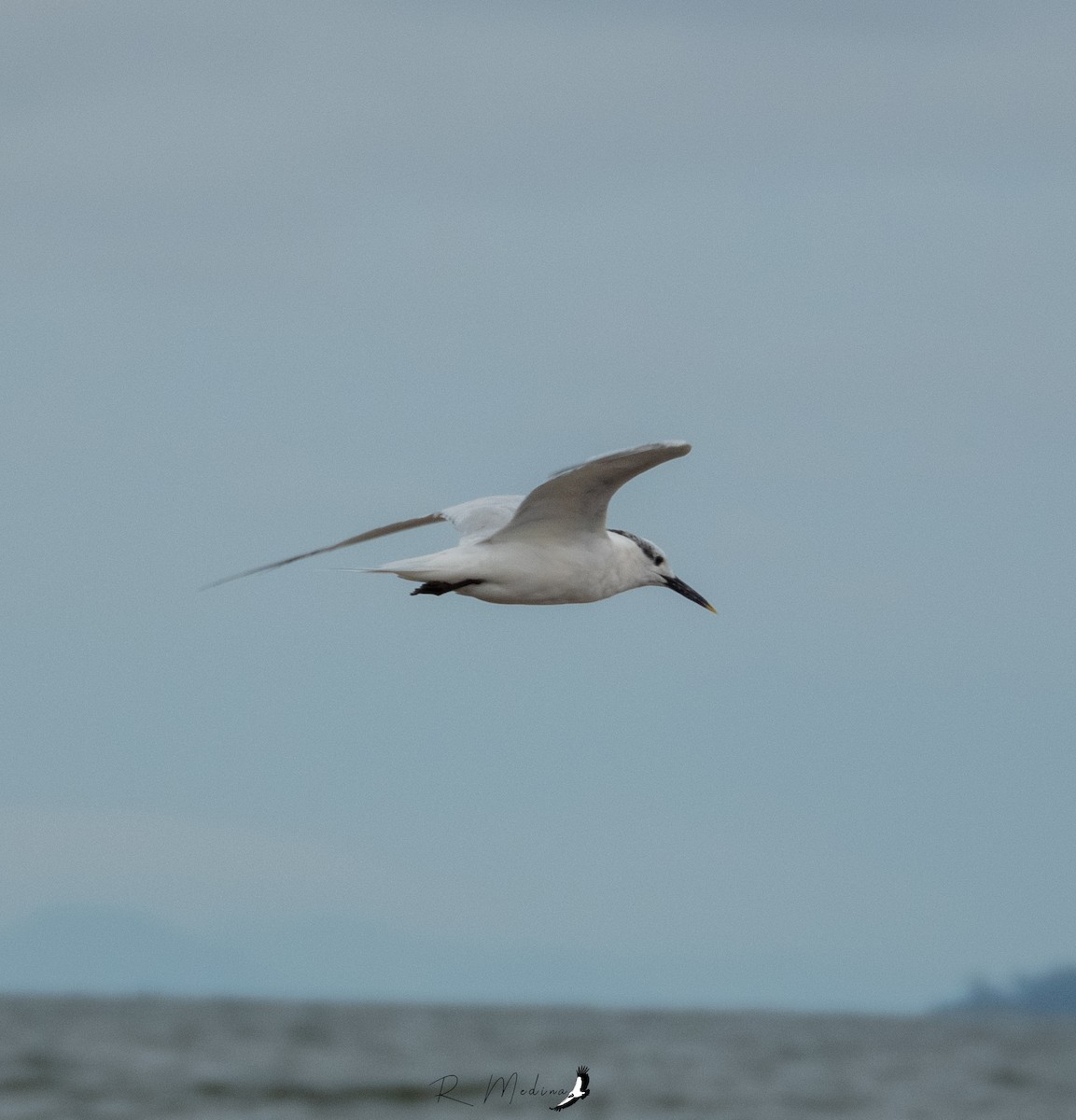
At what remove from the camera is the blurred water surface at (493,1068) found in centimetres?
3334

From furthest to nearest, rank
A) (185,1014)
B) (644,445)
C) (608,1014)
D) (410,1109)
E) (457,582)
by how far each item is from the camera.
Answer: (608,1014)
(185,1014)
(410,1109)
(457,582)
(644,445)

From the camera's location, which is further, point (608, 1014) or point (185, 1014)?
point (608, 1014)

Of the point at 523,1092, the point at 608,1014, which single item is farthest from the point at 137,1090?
the point at 608,1014

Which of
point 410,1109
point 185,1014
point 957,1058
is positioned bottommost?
point 410,1109

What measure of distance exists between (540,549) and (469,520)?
3.12ft

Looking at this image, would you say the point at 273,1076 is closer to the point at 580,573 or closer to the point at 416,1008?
the point at 580,573

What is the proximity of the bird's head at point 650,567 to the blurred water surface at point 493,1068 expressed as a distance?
18.0m

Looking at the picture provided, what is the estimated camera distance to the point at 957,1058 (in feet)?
155

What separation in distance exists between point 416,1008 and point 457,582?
2460 inches

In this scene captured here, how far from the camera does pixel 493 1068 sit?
4100cm
